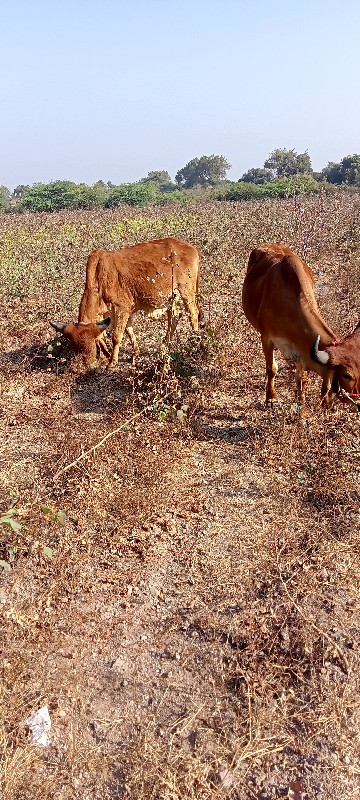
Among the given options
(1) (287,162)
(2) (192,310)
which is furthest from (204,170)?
(2) (192,310)

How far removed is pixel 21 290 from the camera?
11000mm

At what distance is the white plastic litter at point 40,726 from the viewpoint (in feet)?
10.3

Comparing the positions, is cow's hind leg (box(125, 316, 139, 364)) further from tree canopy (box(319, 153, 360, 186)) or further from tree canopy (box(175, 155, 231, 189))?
tree canopy (box(175, 155, 231, 189))

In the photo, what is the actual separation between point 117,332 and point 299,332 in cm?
302

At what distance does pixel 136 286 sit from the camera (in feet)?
28.0

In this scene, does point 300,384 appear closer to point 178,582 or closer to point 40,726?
point 178,582

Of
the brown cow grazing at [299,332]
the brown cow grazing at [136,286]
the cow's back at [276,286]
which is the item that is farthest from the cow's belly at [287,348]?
the brown cow grazing at [136,286]

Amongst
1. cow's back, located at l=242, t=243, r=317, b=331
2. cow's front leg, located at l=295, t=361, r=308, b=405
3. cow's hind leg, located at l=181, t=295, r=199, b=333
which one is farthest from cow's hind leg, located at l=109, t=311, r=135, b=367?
cow's front leg, located at l=295, t=361, r=308, b=405

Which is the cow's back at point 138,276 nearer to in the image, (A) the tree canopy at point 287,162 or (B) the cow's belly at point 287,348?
(B) the cow's belly at point 287,348

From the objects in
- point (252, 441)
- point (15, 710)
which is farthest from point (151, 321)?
point (15, 710)

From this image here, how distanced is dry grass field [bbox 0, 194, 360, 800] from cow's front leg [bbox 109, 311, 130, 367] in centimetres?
39

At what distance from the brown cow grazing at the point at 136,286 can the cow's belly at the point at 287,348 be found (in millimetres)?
1716

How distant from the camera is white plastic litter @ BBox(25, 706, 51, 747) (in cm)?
314

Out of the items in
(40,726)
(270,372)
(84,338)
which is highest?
(84,338)
